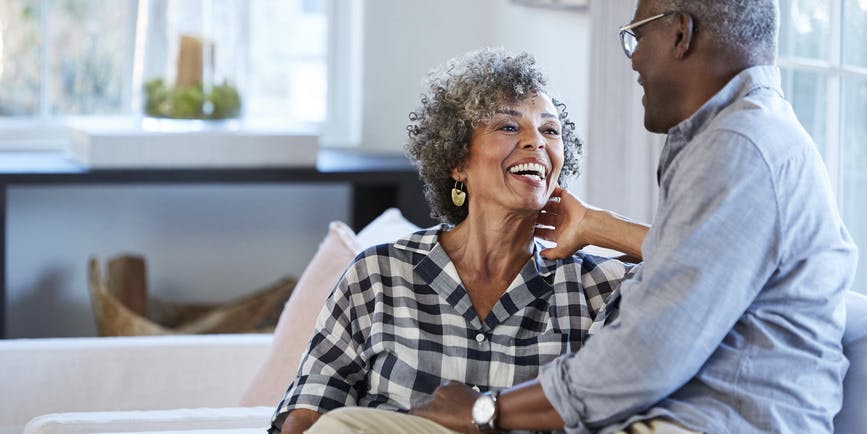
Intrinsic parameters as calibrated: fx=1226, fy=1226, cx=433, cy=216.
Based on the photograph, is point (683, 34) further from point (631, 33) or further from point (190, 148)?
point (190, 148)

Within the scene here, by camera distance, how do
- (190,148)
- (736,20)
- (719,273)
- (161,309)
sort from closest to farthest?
(719,273)
(736,20)
(190,148)
(161,309)

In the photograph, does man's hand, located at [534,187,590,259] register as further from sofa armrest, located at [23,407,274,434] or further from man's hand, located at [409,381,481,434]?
sofa armrest, located at [23,407,274,434]

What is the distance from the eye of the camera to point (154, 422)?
209 cm

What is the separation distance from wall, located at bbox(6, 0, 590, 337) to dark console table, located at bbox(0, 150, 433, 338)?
0.64 feet

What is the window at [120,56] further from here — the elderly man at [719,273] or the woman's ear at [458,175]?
the elderly man at [719,273]

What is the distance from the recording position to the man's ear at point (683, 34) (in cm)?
159

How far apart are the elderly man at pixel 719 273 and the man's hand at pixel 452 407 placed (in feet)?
0.11

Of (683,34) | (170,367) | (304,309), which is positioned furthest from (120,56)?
(683,34)

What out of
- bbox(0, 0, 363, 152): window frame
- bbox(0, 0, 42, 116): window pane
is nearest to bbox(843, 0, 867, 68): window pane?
bbox(0, 0, 363, 152): window frame

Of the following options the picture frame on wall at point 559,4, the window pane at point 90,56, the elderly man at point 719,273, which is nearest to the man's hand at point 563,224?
the elderly man at point 719,273

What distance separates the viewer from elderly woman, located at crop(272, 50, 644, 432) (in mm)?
1920

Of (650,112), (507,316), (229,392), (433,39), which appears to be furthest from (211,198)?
(650,112)

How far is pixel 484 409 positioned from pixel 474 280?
1.27 ft

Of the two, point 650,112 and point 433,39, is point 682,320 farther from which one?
point 433,39
